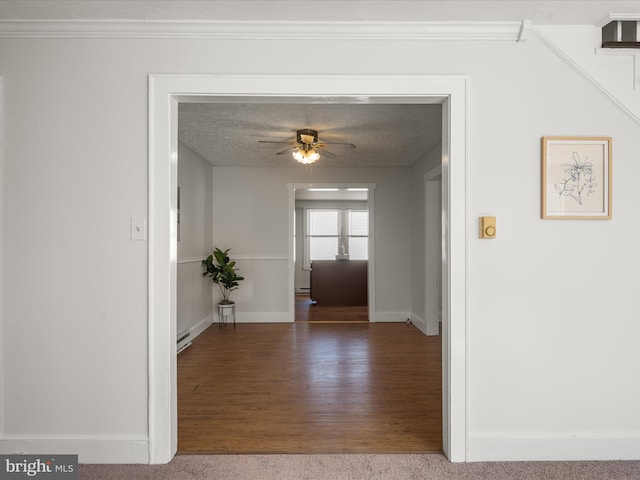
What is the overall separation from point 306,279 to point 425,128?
6.27m

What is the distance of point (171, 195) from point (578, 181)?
2.25 meters

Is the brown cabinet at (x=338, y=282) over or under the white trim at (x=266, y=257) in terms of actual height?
under

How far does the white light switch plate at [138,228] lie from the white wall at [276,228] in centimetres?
395

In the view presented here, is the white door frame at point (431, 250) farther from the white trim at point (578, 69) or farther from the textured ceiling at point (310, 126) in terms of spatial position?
the white trim at point (578, 69)

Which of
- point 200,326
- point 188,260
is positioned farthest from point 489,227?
point 200,326

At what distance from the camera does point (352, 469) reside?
85.7 inches

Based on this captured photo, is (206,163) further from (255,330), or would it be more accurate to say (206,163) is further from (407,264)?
(407,264)

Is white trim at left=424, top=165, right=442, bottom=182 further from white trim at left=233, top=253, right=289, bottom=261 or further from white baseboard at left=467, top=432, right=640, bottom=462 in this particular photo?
white baseboard at left=467, top=432, right=640, bottom=462

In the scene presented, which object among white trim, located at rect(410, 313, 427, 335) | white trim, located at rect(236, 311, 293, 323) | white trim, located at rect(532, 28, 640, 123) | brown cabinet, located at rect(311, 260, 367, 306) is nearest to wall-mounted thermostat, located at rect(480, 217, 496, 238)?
white trim, located at rect(532, 28, 640, 123)

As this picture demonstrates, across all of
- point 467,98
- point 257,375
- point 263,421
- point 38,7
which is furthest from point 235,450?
point 38,7

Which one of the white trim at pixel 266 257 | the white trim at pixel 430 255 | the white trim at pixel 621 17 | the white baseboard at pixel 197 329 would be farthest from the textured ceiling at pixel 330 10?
the white trim at pixel 266 257

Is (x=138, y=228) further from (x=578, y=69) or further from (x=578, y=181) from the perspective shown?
(x=578, y=69)

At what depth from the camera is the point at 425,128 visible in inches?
166

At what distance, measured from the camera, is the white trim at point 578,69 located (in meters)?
2.23
